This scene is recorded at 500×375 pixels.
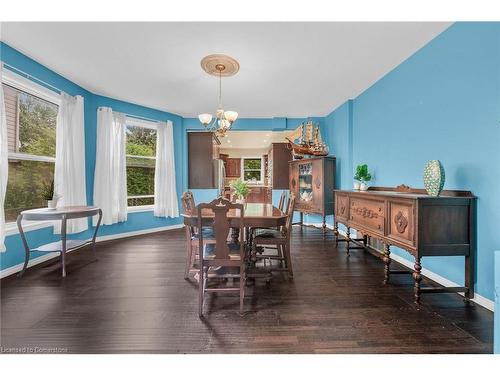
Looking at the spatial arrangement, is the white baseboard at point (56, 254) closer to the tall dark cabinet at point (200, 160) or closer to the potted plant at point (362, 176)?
the tall dark cabinet at point (200, 160)

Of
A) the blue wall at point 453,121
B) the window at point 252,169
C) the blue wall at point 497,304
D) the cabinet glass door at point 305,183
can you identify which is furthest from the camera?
the window at point 252,169

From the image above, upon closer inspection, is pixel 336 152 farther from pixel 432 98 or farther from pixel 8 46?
pixel 8 46

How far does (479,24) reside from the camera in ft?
6.90

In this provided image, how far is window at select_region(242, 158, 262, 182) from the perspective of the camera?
1065 cm

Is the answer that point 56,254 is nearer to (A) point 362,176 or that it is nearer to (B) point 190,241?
(B) point 190,241

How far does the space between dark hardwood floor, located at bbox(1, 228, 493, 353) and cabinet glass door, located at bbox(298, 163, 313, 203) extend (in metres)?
2.37

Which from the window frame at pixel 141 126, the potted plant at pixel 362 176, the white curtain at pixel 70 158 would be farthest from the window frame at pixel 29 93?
the potted plant at pixel 362 176

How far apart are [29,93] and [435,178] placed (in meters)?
4.83

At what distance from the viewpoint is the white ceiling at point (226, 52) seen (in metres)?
2.39

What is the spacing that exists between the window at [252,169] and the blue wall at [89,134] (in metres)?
5.12

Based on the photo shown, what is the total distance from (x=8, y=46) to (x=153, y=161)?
2820 millimetres

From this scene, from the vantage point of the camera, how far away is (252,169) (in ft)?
35.1

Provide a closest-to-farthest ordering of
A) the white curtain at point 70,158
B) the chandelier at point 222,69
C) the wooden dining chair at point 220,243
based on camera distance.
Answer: the wooden dining chair at point 220,243 < the chandelier at point 222,69 < the white curtain at point 70,158
